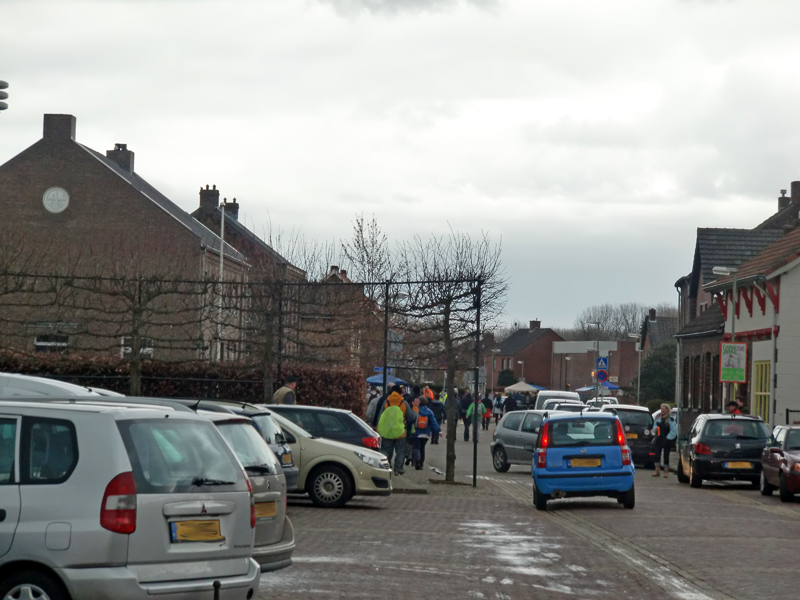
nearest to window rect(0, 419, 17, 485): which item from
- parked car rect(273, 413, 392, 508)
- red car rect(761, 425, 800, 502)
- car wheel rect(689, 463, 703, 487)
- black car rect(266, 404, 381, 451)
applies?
parked car rect(273, 413, 392, 508)

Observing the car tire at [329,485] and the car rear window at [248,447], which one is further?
the car tire at [329,485]

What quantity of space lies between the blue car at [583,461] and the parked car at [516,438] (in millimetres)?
9495

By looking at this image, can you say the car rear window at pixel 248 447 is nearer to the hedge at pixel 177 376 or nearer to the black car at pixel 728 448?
the hedge at pixel 177 376

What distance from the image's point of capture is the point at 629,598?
1031cm

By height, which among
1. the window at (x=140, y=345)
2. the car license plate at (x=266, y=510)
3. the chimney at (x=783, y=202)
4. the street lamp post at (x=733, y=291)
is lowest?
the car license plate at (x=266, y=510)

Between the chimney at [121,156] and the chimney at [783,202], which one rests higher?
the chimney at [783,202]

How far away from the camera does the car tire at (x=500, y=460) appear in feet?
98.6

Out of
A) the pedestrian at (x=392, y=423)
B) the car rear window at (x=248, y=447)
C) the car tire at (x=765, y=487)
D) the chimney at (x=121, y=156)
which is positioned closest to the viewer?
the car rear window at (x=248, y=447)

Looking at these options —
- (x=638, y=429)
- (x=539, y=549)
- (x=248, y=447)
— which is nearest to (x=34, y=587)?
(x=248, y=447)

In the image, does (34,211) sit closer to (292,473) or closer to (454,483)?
(454,483)

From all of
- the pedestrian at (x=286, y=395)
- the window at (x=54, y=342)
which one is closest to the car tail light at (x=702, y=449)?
the pedestrian at (x=286, y=395)

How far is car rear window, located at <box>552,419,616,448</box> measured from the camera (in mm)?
19453

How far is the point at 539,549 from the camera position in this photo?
13.9m

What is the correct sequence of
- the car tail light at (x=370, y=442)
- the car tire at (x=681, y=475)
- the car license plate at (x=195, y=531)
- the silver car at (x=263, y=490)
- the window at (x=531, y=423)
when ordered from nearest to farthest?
1. the car license plate at (x=195, y=531)
2. the silver car at (x=263, y=490)
3. the car tail light at (x=370, y=442)
4. the car tire at (x=681, y=475)
5. the window at (x=531, y=423)
